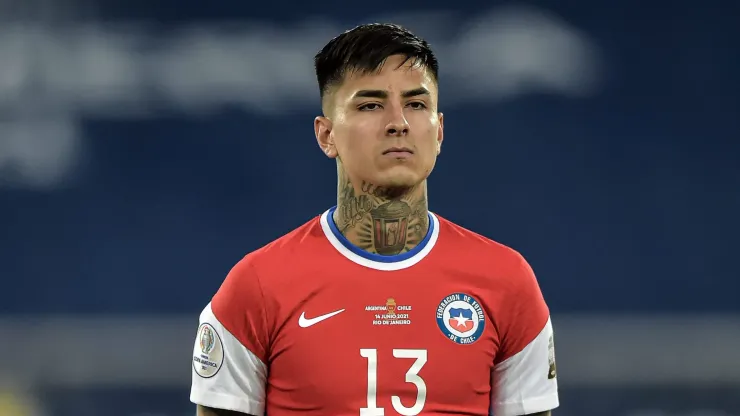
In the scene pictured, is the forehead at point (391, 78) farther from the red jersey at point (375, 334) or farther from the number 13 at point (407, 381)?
the number 13 at point (407, 381)

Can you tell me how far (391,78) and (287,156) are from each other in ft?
9.55

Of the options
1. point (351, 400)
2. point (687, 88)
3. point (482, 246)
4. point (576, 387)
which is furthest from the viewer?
point (687, 88)

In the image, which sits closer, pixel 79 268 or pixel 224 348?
pixel 224 348

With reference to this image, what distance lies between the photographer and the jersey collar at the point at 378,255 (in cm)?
228

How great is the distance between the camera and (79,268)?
511cm

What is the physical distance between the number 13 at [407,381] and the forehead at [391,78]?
562 mm

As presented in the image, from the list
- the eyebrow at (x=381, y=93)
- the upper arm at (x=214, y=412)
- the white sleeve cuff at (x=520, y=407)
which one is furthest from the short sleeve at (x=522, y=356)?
the upper arm at (x=214, y=412)

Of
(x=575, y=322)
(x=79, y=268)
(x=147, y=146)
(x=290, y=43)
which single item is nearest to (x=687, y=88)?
(x=575, y=322)

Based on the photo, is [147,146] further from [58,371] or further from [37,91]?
[58,371]

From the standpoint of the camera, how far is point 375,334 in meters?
2.19

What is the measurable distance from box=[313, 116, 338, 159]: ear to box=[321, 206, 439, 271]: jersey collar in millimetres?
170

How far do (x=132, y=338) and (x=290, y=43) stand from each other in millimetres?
1619

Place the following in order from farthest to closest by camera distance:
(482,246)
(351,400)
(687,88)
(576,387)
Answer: (687,88), (576,387), (482,246), (351,400)

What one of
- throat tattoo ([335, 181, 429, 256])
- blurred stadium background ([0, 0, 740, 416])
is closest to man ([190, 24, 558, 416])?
throat tattoo ([335, 181, 429, 256])
